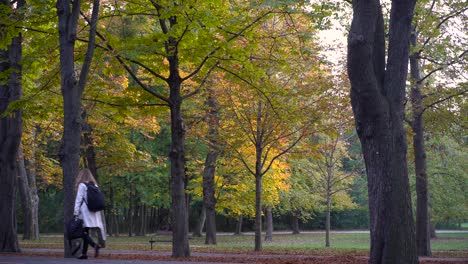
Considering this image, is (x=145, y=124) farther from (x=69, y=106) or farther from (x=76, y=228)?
(x=76, y=228)

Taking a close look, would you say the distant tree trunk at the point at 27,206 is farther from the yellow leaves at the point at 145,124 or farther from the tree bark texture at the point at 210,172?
the tree bark texture at the point at 210,172

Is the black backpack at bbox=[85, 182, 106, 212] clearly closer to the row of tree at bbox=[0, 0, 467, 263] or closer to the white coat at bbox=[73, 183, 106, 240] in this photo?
the white coat at bbox=[73, 183, 106, 240]

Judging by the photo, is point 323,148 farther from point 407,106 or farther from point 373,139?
point 373,139

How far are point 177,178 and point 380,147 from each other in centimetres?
708

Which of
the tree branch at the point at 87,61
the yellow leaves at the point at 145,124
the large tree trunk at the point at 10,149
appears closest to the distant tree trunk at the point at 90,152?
the yellow leaves at the point at 145,124

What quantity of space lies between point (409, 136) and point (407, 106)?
4.88ft

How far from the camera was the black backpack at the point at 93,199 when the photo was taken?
39.0ft

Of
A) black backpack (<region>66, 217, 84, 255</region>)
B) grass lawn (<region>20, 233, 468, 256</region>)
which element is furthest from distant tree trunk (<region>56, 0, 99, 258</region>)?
grass lawn (<region>20, 233, 468, 256</region>)

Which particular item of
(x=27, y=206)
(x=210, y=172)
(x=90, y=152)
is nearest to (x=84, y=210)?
(x=90, y=152)

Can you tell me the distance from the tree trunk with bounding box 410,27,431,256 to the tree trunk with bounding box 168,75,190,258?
350 inches

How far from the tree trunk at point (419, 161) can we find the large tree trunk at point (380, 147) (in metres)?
10.5

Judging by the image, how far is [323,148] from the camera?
109ft

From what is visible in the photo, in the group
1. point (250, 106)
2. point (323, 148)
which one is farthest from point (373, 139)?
point (323, 148)

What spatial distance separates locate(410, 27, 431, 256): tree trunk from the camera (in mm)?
21250
